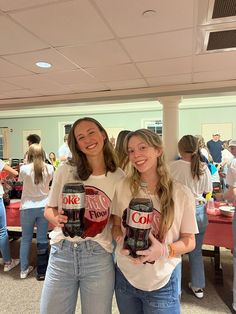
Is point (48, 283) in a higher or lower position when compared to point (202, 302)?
higher

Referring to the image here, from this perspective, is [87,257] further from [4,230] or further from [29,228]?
[4,230]

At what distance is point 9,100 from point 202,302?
4.41m

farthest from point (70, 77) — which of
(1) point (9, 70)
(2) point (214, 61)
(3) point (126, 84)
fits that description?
(2) point (214, 61)

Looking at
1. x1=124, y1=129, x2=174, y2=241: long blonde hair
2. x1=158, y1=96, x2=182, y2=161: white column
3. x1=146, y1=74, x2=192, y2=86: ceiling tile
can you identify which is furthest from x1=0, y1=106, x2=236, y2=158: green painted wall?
x1=124, y1=129, x2=174, y2=241: long blonde hair

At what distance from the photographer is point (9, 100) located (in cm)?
489

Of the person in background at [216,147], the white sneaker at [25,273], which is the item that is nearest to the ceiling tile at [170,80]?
the white sneaker at [25,273]

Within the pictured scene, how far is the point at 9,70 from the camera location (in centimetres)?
301

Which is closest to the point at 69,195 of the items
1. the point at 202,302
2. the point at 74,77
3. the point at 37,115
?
the point at 202,302

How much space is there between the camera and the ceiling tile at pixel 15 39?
1.90 m

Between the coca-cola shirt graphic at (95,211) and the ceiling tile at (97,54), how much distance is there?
4.82 ft

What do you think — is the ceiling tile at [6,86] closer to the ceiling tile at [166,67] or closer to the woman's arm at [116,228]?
the ceiling tile at [166,67]

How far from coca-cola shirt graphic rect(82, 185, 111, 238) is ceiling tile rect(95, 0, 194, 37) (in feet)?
3.80

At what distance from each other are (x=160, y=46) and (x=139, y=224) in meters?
1.85

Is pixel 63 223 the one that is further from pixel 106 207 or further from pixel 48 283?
pixel 48 283
